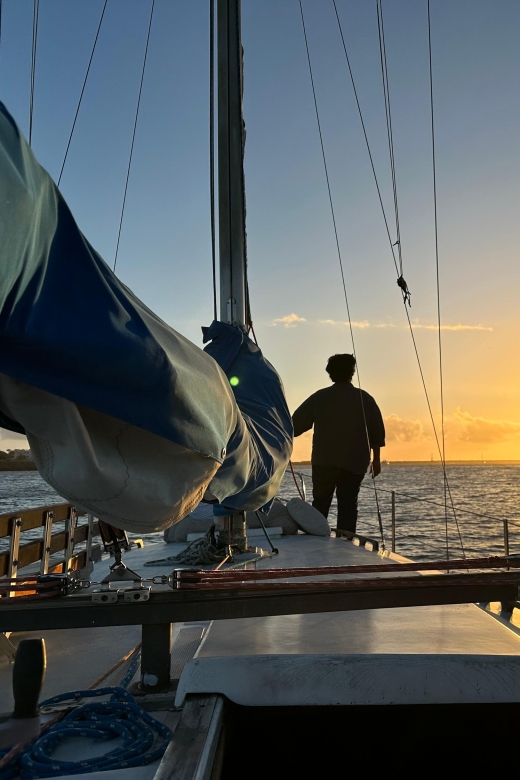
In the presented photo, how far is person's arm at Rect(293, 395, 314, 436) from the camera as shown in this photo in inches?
237

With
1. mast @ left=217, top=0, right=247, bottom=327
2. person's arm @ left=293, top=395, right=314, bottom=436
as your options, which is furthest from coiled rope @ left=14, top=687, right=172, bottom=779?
person's arm @ left=293, top=395, right=314, bottom=436

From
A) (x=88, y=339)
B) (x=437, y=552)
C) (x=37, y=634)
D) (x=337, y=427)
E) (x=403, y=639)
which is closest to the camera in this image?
(x=88, y=339)

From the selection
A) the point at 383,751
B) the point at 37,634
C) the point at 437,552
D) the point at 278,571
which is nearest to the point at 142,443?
the point at 278,571

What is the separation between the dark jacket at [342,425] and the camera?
5.81m

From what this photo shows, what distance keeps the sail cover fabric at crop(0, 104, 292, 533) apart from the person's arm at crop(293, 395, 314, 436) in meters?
4.44

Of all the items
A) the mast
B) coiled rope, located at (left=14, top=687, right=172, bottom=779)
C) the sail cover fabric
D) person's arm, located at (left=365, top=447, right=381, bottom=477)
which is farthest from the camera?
person's arm, located at (left=365, top=447, right=381, bottom=477)

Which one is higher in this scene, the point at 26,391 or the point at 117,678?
the point at 26,391

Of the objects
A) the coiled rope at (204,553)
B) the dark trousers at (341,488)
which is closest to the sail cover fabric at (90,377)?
the coiled rope at (204,553)

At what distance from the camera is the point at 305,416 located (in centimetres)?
604

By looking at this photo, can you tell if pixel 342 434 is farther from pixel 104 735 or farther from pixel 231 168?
pixel 104 735

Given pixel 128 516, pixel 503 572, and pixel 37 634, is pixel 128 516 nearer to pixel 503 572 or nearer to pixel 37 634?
pixel 503 572

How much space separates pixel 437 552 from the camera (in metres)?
13.5

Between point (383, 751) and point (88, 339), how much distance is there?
138cm

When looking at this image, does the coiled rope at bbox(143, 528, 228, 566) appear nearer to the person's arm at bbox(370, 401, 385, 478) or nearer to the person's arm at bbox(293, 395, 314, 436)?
the person's arm at bbox(293, 395, 314, 436)
